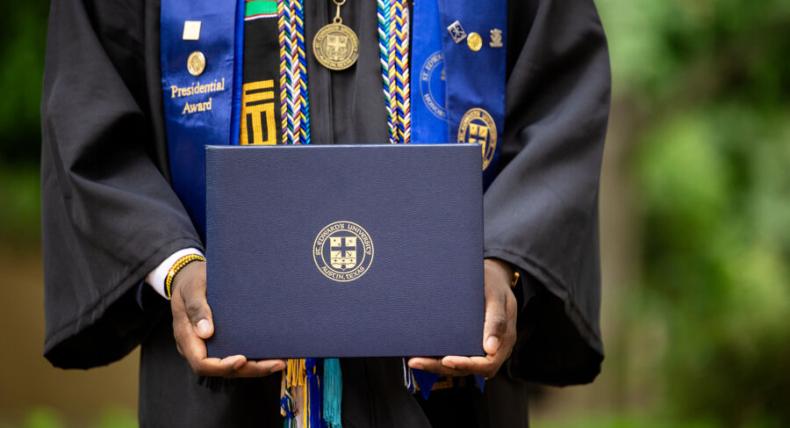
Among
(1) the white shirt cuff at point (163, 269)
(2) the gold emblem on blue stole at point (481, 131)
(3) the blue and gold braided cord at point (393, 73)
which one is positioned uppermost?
(3) the blue and gold braided cord at point (393, 73)

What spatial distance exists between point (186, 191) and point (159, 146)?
0.13 metres

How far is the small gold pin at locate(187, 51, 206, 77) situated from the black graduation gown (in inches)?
3.6

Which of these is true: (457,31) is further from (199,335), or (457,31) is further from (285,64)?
(199,335)

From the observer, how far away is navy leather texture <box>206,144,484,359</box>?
6.71ft

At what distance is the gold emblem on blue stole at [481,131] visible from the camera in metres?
2.44

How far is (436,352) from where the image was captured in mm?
2051

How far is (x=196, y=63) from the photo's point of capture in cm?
245

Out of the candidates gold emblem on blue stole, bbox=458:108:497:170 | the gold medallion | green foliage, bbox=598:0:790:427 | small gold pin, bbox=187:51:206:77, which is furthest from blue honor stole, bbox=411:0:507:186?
green foliage, bbox=598:0:790:427

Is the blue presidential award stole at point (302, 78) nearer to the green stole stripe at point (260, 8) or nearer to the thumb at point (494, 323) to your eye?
the green stole stripe at point (260, 8)

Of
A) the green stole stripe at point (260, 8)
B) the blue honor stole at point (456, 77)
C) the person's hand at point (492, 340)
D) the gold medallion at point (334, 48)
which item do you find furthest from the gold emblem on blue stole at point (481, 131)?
the green stole stripe at point (260, 8)

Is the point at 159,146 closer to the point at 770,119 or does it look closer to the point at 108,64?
the point at 108,64

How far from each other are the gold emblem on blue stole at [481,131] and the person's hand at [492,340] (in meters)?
0.38

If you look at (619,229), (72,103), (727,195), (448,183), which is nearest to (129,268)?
(72,103)

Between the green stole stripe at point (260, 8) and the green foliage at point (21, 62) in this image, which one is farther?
the green foliage at point (21, 62)
